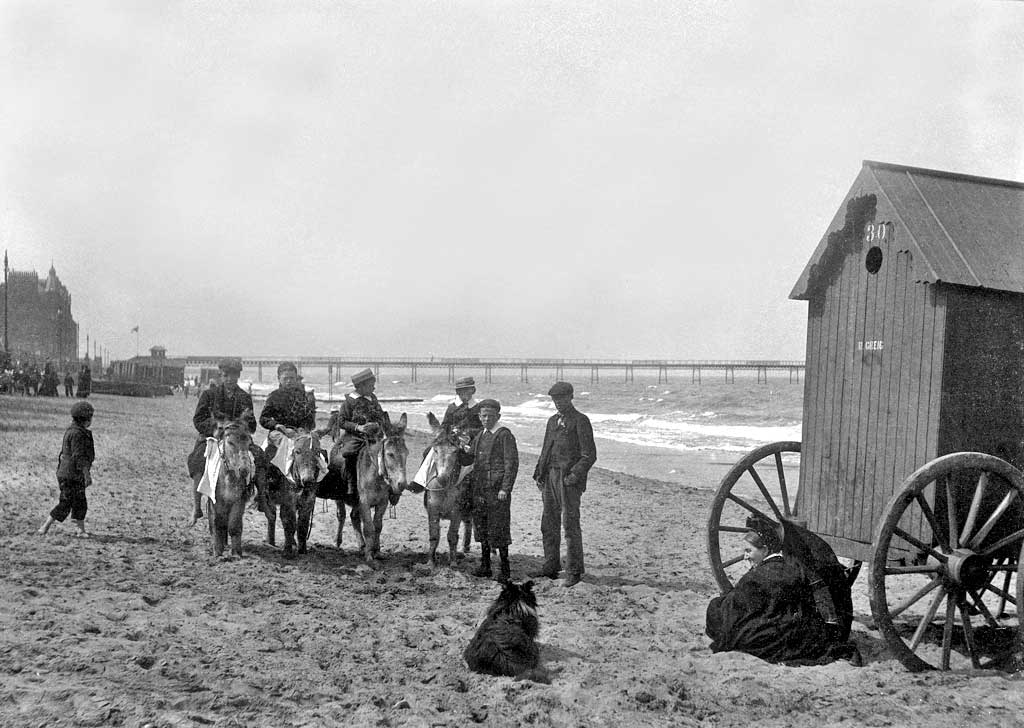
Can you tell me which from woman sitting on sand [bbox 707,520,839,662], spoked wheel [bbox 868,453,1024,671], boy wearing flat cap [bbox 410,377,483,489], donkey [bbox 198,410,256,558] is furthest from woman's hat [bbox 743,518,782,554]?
donkey [bbox 198,410,256,558]

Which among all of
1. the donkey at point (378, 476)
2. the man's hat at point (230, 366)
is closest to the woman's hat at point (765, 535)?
the donkey at point (378, 476)

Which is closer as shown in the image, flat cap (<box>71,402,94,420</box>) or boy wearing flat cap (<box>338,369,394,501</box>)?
boy wearing flat cap (<box>338,369,394,501</box>)

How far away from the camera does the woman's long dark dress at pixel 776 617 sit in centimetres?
571

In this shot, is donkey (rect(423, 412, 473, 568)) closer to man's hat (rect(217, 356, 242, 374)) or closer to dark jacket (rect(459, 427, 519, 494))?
dark jacket (rect(459, 427, 519, 494))

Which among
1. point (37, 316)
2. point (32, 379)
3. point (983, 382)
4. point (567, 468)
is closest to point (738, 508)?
point (567, 468)

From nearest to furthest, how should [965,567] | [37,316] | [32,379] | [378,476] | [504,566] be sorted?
[965,567], [504,566], [378,476], [37,316], [32,379]

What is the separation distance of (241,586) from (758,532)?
4819 millimetres

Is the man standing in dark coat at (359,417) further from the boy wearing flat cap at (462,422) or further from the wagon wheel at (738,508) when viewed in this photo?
the wagon wheel at (738,508)

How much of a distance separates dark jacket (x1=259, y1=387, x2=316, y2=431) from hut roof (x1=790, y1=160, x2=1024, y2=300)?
5.77 metres

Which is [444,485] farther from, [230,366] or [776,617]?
[776,617]

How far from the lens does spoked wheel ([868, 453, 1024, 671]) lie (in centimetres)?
523

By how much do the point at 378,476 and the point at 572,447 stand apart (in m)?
2.27

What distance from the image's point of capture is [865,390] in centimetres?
634

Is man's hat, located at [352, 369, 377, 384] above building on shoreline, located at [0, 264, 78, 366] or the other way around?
the other way around
